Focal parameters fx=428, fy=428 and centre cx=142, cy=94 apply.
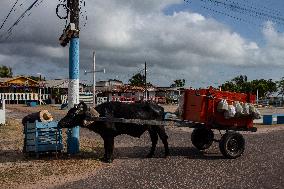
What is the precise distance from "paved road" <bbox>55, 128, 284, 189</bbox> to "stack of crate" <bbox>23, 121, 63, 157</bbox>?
74.7 inches

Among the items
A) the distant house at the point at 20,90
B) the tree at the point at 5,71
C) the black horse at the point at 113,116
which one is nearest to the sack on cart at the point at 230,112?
the black horse at the point at 113,116

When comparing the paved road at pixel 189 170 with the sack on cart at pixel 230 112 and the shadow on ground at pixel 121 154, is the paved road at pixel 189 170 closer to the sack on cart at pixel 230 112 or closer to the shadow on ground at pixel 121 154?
the shadow on ground at pixel 121 154

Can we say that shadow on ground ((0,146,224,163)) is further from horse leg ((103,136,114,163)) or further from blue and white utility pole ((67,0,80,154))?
horse leg ((103,136,114,163))

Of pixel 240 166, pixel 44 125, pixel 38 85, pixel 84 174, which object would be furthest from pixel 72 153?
pixel 38 85

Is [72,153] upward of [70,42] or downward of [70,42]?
downward

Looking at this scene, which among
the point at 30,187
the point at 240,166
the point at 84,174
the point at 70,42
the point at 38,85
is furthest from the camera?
the point at 38,85

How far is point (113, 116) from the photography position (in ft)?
41.7

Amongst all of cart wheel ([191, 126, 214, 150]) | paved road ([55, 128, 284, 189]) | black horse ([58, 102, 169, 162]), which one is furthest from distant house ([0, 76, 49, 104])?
black horse ([58, 102, 169, 162])

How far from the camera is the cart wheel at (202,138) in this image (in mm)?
14633

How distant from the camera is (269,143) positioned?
17.0m

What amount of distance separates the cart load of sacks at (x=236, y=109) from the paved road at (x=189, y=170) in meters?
1.33

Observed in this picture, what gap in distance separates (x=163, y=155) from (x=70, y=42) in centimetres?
459

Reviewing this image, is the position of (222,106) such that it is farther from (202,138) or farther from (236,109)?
(202,138)

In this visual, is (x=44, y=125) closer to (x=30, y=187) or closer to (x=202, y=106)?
(x=30, y=187)
